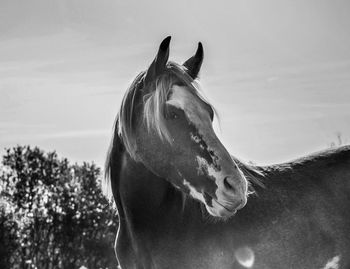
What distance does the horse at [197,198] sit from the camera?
4.61 metres

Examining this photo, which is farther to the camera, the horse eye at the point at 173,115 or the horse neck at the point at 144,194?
the horse neck at the point at 144,194

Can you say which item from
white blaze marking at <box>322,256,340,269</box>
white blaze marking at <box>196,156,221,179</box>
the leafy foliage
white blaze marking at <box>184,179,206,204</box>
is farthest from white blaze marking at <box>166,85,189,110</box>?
the leafy foliage

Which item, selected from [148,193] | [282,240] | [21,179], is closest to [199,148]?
[148,193]

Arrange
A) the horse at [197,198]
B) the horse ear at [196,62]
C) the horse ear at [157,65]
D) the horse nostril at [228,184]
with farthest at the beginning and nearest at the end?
the horse ear at [196,62], the horse ear at [157,65], the horse at [197,198], the horse nostril at [228,184]

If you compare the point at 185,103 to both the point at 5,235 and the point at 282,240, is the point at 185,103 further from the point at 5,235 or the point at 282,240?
the point at 5,235

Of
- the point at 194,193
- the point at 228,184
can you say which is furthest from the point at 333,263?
the point at 194,193

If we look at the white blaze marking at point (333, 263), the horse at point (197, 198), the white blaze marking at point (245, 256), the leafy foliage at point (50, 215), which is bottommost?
the leafy foliage at point (50, 215)

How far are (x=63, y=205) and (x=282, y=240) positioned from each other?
4716cm

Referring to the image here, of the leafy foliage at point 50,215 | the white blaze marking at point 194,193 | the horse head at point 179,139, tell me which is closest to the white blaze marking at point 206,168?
the horse head at point 179,139

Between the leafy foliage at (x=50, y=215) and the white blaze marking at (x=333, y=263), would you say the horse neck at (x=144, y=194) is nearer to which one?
the white blaze marking at (x=333, y=263)

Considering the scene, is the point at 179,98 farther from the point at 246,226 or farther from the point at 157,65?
the point at 246,226

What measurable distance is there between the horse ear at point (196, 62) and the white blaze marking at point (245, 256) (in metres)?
2.02

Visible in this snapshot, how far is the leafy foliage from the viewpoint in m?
45.8

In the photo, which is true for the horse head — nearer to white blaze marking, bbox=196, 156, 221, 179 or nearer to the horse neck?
white blaze marking, bbox=196, 156, 221, 179
